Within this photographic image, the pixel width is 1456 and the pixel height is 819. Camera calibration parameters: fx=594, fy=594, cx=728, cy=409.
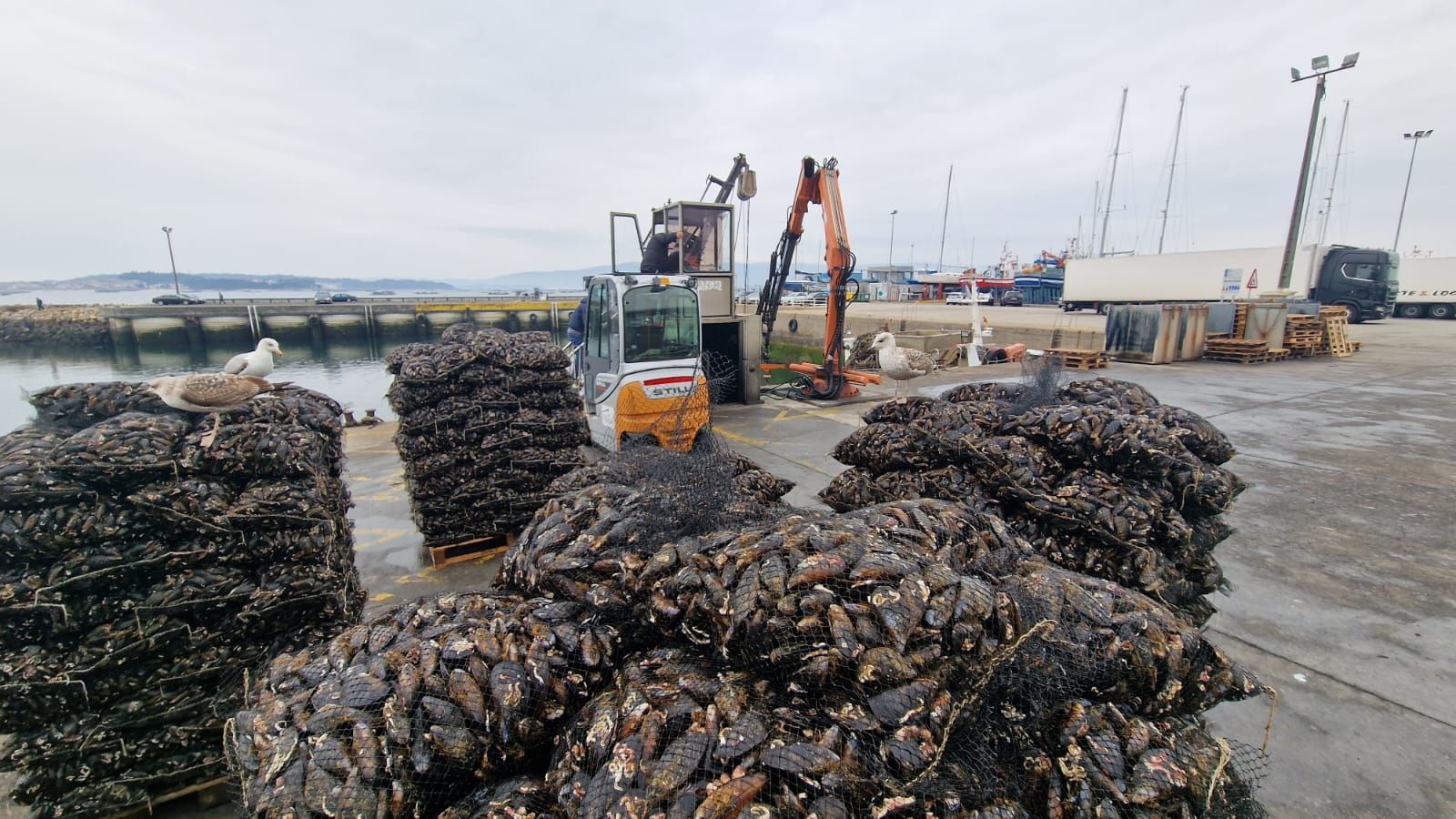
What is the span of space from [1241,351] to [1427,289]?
24.2 metres

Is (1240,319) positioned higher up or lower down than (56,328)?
higher up

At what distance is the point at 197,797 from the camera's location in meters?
2.53

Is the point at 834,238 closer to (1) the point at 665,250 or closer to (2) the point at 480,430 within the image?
(1) the point at 665,250

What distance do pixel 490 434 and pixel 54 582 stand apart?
2.52 meters

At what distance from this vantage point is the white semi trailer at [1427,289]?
2686 cm

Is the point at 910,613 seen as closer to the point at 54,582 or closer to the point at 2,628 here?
the point at 54,582

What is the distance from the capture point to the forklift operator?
9.98 metres

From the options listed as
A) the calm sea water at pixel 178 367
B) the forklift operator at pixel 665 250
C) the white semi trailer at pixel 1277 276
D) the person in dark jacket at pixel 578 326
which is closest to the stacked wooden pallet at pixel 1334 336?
the white semi trailer at pixel 1277 276

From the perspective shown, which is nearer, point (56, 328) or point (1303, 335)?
point (1303, 335)

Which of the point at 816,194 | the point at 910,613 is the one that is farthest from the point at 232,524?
the point at 816,194

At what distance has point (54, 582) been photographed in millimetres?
2172

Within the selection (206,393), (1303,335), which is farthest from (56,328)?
(1303,335)

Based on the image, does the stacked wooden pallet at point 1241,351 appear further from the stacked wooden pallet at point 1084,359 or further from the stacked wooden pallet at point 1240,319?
the stacked wooden pallet at point 1084,359

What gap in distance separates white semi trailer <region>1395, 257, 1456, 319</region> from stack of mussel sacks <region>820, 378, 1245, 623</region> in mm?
36467
